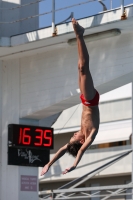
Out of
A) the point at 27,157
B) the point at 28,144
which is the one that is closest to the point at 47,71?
the point at 28,144

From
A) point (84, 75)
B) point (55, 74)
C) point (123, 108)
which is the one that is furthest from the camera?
point (123, 108)

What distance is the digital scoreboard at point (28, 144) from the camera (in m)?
11.7

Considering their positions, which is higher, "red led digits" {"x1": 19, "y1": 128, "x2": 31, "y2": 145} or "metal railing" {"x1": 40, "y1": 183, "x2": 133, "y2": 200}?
"red led digits" {"x1": 19, "y1": 128, "x2": 31, "y2": 145}

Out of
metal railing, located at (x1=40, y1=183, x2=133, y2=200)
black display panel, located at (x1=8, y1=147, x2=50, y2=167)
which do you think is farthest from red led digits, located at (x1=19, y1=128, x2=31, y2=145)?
metal railing, located at (x1=40, y1=183, x2=133, y2=200)

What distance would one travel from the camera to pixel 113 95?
25750 mm

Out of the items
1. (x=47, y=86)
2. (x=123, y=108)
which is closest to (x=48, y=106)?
(x=47, y=86)

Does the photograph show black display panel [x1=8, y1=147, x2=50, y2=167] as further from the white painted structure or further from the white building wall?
the white building wall

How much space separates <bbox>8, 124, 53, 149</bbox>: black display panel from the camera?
1171 centimetres

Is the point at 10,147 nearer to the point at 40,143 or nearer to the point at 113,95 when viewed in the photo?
the point at 40,143

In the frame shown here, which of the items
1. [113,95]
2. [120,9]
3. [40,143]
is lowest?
[40,143]

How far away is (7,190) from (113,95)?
1416 centimetres

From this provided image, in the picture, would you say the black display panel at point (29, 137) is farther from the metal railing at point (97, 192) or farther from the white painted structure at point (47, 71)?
the metal railing at point (97, 192)

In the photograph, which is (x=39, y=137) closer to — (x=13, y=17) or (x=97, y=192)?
(x=13, y=17)

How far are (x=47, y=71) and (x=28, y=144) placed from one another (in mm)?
1206
